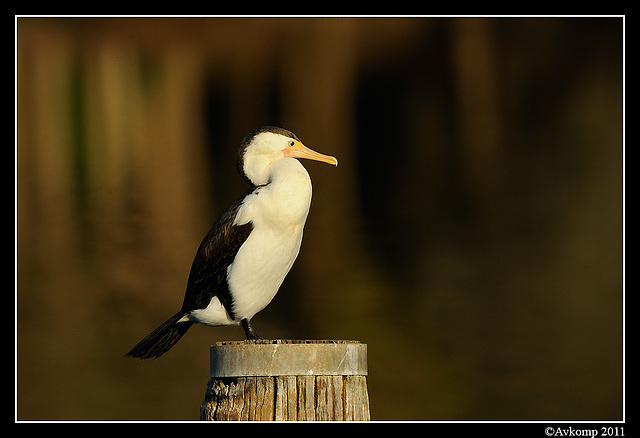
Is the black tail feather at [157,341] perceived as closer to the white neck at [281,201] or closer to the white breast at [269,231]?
the white breast at [269,231]

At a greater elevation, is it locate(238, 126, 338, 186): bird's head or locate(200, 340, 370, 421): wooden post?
locate(238, 126, 338, 186): bird's head

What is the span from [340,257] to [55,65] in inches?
138

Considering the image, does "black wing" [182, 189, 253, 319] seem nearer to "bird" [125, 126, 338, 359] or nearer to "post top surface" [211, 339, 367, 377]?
"bird" [125, 126, 338, 359]

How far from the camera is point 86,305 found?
916 centimetres

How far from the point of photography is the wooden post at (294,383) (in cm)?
371

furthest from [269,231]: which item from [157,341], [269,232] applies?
[157,341]

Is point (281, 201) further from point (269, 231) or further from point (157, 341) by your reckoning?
point (157, 341)

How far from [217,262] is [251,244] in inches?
7.1

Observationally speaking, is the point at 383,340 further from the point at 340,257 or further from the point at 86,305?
the point at 86,305

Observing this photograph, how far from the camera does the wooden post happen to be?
3.71m

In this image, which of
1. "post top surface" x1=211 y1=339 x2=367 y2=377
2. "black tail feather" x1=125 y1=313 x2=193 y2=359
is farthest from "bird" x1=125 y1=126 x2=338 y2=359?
"post top surface" x1=211 y1=339 x2=367 y2=377

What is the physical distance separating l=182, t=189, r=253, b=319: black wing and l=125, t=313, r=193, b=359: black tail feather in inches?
4.0

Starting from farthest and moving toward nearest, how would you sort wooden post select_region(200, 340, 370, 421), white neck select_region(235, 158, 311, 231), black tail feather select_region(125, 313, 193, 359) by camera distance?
black tail feather select_region(125, 313, 193, 359), white neck select_region(235, 158, 311, 231), wooden post select_region(200, 340, 370, 421)

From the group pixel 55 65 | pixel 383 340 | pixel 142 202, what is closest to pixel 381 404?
Result: pixel 383 340
